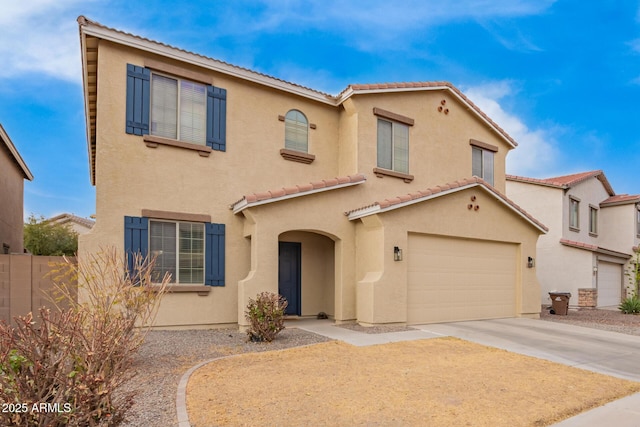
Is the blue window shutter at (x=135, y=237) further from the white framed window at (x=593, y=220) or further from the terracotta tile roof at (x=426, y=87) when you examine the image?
the white framed window at (x=593, y=220)

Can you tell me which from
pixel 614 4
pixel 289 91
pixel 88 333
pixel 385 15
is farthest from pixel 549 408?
pixel 614 4

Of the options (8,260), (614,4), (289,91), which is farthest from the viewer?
(614,4)

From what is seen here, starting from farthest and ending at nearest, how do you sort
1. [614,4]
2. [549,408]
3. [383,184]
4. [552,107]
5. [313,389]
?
[552,107] < [614,4] < [383,184] < [313,389] < [549,408]

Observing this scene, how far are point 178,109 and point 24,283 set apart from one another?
537 cm

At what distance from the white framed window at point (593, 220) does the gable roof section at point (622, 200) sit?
0.96 meters

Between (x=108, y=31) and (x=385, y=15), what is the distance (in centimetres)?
936

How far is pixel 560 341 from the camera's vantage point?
32.8 feet

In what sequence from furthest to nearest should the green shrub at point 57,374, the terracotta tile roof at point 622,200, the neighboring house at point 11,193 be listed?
the terracotta tile roof at point 622,200 → the neighboring house at point 11,193 → the green shrub at point 57,374

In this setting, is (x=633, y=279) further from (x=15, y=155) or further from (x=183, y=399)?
(x=15, y=155)

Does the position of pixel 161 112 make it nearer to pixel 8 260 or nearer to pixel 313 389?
pixel 8 260

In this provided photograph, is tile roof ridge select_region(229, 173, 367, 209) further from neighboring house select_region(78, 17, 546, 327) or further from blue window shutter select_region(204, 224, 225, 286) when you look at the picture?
blue window shutter select_region(204, 224, 225, 286)

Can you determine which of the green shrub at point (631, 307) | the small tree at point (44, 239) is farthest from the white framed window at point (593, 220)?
the small tree at point (44, 239)

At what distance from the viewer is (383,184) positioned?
1352cm

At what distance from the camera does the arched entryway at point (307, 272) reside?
12.8 m
